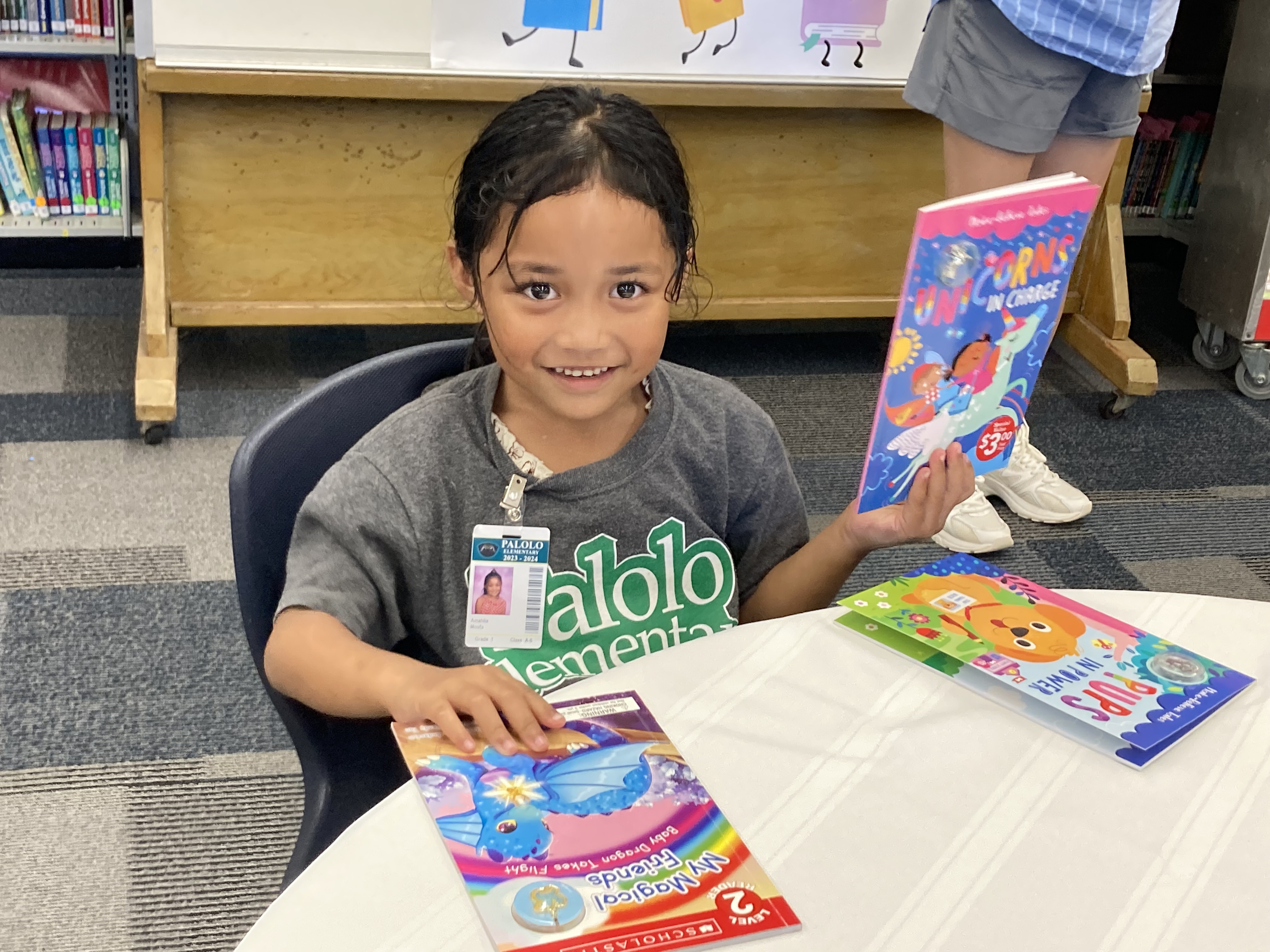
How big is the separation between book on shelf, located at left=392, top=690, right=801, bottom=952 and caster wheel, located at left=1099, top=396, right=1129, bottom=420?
2.36 meters

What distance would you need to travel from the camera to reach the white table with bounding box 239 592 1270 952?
2.05 feet

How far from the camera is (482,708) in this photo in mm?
739

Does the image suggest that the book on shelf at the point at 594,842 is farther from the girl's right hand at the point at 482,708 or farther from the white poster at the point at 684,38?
the white poster at the point at 684,38

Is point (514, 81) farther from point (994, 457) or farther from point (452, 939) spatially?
point (452, 939)

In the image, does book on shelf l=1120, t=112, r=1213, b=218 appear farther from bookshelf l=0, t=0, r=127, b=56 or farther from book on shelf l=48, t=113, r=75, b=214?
book on shelf l=48, t=113, r=75, b=214

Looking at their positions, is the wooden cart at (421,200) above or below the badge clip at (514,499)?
below

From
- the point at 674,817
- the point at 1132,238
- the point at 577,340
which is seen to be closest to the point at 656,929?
the point at 674,817

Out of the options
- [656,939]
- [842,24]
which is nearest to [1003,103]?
[842,24]

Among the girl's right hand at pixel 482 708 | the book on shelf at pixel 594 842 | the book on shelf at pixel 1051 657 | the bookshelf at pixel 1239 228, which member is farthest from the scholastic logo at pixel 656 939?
the bookshelf at pixel 1239 228

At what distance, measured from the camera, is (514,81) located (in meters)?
2.45

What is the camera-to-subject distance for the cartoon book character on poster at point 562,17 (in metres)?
2.38

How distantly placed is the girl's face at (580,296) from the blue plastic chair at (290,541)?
0.44ft

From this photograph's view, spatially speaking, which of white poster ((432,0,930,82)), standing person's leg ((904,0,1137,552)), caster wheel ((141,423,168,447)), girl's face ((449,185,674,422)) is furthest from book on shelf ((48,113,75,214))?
girl's face ((449,185,674,422))

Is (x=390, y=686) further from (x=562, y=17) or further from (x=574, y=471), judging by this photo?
(x=562, y=17)
